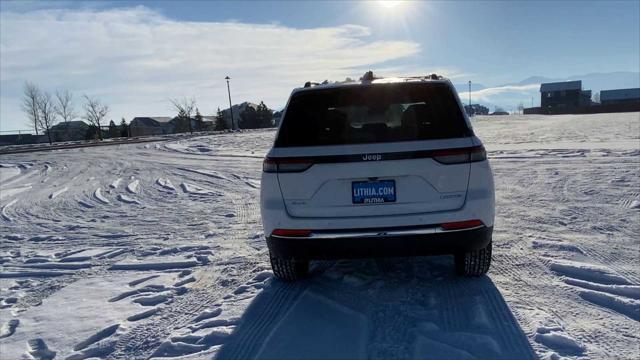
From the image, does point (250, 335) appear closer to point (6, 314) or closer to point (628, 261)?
point (6, 314)

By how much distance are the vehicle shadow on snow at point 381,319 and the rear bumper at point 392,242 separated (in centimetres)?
48

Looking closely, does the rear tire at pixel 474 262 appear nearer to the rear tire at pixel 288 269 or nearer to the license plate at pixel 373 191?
the license plate at pixel 373 191

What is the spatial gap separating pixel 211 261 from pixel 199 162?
37.6 feet

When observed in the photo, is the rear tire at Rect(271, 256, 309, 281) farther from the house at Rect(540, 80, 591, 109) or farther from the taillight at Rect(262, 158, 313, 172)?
the house at Rect(540, 80, 591, 109)

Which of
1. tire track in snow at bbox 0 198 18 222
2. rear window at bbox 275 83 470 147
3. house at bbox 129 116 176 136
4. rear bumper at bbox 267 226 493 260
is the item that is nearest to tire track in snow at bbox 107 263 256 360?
rear bumper at bbox 267 226 493 260

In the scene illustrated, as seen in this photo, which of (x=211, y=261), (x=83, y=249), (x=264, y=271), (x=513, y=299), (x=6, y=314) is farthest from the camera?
(x=83, y=249)

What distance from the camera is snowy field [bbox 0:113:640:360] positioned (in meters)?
3.03

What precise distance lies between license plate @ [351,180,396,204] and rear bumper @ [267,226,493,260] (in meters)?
0.23

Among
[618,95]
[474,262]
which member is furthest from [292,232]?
[618,95]

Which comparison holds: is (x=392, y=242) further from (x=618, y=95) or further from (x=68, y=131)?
(x=618, y=95)

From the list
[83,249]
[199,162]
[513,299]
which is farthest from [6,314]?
[199,162]

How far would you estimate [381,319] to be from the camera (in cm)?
332

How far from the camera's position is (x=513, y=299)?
357 cm

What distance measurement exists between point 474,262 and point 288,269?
1679 millimetres
